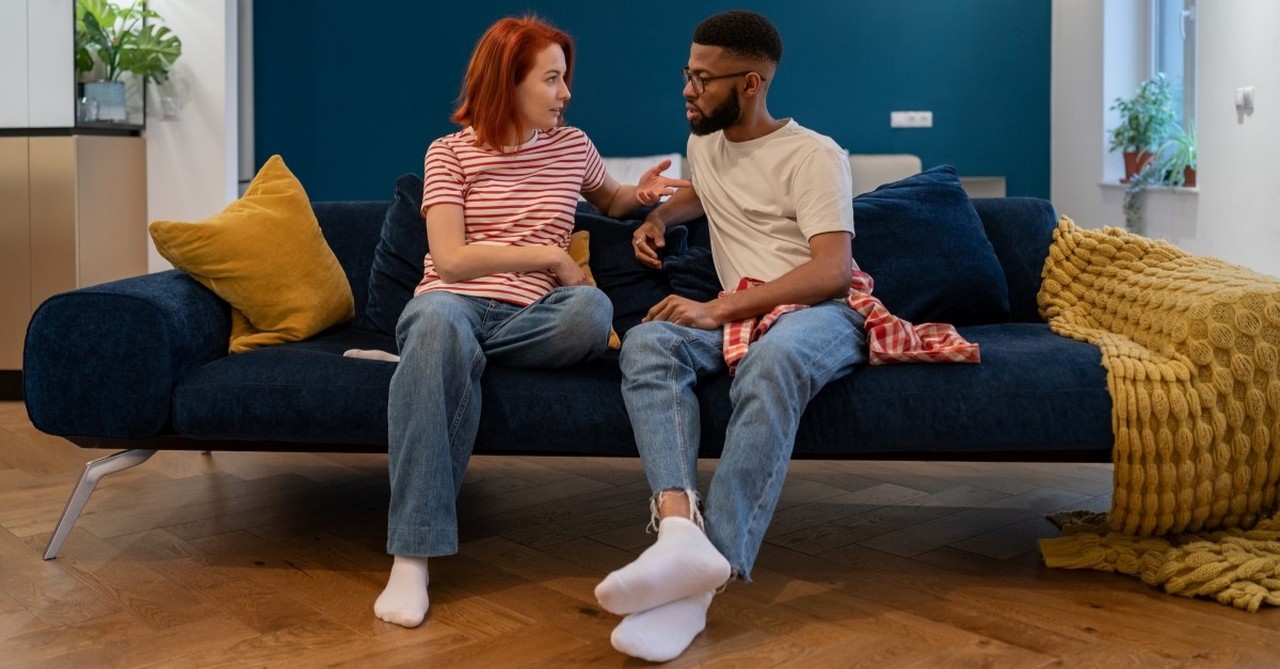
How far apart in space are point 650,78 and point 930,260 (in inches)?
161

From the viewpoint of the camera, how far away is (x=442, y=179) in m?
2.51

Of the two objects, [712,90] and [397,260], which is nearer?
[712,90]

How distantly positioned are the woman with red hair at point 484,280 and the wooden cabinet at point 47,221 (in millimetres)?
2591

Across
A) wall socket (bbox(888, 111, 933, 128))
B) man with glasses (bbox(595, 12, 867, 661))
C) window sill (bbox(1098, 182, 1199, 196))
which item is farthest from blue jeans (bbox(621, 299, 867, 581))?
wall socket (bbox(888, 111, 933, 128))

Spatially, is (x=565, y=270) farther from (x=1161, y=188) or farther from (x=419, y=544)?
(x=1161, y=188)

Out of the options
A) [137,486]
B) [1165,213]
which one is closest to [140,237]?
[137,486]

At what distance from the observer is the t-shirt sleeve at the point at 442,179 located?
2492mm

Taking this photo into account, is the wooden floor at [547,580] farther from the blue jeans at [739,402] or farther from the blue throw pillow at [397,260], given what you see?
the blue throw pillow at [397,260]

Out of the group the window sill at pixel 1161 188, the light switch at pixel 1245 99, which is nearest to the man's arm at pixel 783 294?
the light switch at pixel 1245 99

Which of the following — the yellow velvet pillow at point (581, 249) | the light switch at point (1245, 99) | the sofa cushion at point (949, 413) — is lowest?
the sofa cushion at point (949, 413)

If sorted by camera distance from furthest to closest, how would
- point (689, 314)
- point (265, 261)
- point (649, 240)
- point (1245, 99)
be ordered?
point (1245, 99) → point (649, 240) → point (265, 261) → point (689, 314)

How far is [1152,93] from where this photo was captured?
5770mm

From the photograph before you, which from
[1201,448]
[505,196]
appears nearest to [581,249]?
[505,196]

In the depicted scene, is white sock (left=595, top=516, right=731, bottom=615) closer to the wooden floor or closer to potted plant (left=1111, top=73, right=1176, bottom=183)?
the wooden floor
